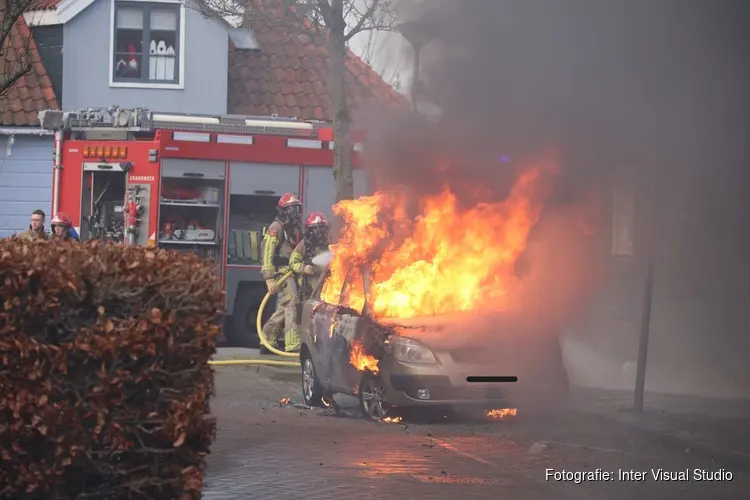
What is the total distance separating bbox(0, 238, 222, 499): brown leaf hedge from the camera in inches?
198

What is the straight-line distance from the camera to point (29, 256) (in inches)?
204

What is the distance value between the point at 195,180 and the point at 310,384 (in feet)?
21.4

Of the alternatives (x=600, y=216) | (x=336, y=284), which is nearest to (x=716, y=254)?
(x=600, y=216)

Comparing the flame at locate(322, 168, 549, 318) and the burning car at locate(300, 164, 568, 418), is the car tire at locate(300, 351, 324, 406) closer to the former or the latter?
the burning car at locate(300, 164, 568, 418)

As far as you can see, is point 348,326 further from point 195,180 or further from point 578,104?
point 195,180

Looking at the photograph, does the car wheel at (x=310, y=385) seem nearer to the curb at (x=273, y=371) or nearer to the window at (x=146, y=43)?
the curb at (x=273, y=371)

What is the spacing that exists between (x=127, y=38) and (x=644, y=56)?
14.7m

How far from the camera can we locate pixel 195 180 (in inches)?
693

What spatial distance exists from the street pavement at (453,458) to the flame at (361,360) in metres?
0.53

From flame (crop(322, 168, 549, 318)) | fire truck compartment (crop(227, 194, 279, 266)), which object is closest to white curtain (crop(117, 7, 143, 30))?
fire truck compartment (crop(227, 194, 279, 266))

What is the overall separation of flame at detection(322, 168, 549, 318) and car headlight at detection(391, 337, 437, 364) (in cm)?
67

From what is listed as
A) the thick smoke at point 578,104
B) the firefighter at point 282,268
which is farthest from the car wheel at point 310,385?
the firefighter at point 282,268

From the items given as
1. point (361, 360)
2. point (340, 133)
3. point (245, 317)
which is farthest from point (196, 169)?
point (361, 360)

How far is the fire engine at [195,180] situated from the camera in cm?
1739
